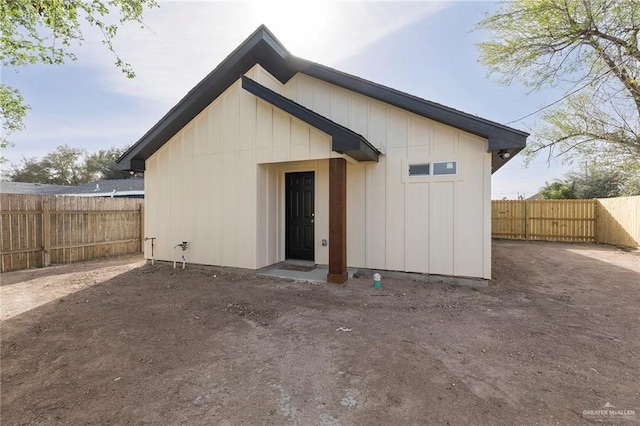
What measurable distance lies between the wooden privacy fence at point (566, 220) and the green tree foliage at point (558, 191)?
9858 mm

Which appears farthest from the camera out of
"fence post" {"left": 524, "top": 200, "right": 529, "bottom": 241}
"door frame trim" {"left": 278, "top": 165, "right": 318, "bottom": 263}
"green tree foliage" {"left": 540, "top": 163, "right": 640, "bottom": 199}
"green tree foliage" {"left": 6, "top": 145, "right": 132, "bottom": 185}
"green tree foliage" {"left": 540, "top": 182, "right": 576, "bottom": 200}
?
"green tree foliage" {"left": 6, "top": 145, "right": 132, "bottom": 185}

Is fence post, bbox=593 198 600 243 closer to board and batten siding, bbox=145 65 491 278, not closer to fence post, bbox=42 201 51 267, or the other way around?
board and batten siding, bbox=145 65 491 278

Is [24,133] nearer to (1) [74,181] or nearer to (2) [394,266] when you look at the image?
(2) [394,266]

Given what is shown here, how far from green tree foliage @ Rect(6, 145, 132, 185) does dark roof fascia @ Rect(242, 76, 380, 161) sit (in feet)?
102

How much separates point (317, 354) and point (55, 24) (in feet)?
19.9

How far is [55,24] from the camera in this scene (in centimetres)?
415

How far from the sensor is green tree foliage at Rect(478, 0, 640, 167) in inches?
281

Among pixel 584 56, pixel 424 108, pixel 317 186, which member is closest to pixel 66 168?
pixel 317 186

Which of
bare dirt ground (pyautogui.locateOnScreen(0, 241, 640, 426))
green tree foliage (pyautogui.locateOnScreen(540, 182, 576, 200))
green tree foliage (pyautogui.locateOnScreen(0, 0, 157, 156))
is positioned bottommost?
bare dirt ground (pyautogui.locateOnScreen(0, 241, 640, 426))

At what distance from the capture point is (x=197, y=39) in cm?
659

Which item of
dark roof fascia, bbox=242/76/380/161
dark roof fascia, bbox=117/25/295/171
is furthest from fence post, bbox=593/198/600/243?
dark roof fascia, bbox=117/25/295/171

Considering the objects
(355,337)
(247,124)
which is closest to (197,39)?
(247,124)

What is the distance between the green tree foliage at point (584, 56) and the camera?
281 inches

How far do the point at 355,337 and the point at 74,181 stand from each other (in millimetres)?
38496
